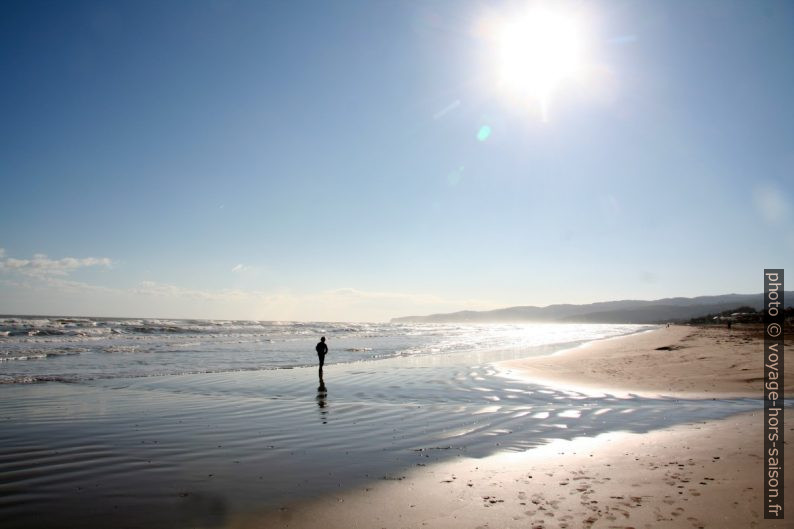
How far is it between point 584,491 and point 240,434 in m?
7.38

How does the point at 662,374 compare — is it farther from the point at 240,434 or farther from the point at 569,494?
the point at 240,434

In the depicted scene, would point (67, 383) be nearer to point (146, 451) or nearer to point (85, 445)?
point (85, 445)

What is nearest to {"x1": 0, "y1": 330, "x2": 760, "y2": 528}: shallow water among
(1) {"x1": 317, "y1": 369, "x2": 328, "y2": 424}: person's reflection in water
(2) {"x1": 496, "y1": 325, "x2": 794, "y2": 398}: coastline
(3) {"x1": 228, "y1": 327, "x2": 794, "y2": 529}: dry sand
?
(1) {"x1": 317, "y1": 369, "x2": 328, "y2": 424}: person's reflection in water

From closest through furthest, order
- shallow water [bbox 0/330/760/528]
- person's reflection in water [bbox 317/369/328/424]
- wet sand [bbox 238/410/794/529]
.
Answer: wet sand [bbox 238/410/794/529] < shallow water [bbox 0/330/760/528] < person's reflection in water [bbox 317/369/328/424]

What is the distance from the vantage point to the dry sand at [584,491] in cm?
565

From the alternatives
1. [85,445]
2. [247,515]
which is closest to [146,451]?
[85,445]

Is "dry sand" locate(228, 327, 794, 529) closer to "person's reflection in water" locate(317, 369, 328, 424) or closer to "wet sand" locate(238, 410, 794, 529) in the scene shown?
"wet sand" locate(238, 410, 794, 529)

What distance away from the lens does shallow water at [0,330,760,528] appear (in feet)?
21.6

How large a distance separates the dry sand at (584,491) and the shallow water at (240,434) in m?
0.62

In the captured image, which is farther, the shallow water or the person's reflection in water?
the person's reflection in water

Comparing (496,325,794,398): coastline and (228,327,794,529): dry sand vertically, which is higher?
(228,327,794,529): dry sand

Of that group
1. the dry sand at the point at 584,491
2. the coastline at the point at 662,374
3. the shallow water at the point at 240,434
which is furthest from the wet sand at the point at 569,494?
the coastline at the point at 662,374

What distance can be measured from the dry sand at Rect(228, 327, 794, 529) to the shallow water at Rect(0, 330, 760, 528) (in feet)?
2.04

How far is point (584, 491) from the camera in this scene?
6.57m
